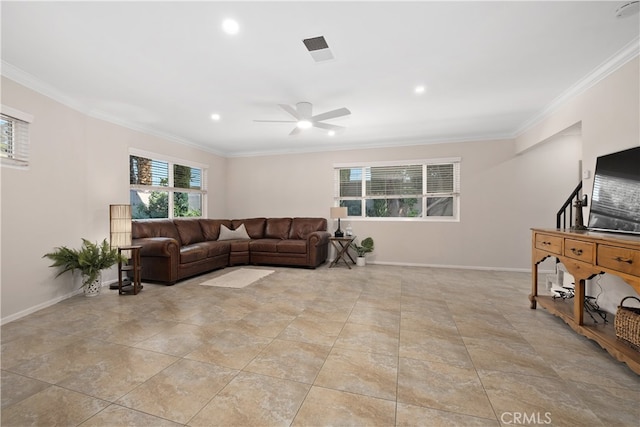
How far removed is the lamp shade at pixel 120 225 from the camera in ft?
12.3

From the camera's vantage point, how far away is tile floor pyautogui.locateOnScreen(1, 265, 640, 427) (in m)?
1.45

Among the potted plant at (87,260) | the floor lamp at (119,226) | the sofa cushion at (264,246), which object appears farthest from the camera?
the sofa cushion at (264,246)

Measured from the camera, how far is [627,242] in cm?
171

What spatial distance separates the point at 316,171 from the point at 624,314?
5.15 metres

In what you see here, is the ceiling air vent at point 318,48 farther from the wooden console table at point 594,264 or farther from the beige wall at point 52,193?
the beige wall at point 52,193

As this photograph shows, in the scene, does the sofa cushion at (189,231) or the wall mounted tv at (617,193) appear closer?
the wall mounted tv at (617,193)

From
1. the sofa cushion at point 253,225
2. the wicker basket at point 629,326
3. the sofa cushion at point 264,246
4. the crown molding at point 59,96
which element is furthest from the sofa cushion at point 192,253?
the wicker basket at point 629,326

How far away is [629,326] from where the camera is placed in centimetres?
187

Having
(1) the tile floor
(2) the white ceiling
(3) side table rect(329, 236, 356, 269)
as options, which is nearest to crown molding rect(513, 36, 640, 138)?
(2) the white ceiling

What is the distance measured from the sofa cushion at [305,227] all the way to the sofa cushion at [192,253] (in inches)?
77.2

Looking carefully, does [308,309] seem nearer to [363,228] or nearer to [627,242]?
[627,242]

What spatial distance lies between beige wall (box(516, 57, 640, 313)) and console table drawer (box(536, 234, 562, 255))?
0.53m

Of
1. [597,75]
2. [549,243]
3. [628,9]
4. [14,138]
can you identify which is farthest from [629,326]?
[14,138]

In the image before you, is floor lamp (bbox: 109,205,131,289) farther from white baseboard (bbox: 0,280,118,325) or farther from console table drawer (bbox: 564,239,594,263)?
console table drawer (bbox: 564,239,594,263)
